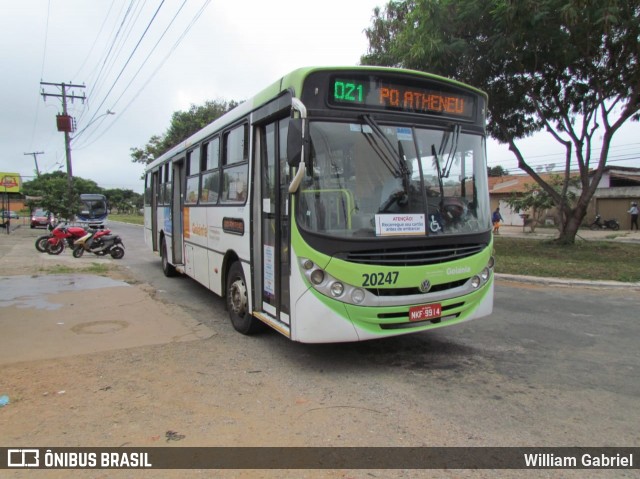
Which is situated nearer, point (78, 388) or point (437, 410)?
point (437, 410)

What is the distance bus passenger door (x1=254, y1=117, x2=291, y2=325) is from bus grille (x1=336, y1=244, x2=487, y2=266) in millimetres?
750

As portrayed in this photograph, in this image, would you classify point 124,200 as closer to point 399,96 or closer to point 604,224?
point 604,224

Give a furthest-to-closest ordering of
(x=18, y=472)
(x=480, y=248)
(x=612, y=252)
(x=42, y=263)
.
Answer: (x=612, y=252)
(x=42, y=263)
(x=480, y=248)
(x=18, y=472)

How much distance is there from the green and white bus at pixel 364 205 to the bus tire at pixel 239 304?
28 cm

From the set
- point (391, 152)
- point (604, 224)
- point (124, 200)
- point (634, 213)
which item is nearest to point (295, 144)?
point (391, 152)

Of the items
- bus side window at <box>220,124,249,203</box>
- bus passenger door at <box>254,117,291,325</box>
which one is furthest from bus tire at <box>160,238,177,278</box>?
bus passenger door at <box>254,117,291,325</box>

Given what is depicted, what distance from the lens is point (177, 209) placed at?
9.62 meters

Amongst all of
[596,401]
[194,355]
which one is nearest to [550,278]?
[596,401]

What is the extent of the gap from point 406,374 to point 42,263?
490 inches

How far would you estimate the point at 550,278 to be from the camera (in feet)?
33.2

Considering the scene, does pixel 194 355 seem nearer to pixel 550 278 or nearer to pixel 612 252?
pixel 550 278

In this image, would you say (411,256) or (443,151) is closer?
(411,256)

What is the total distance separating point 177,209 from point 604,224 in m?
28.2

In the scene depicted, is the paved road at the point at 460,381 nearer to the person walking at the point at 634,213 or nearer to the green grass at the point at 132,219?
the person walking at the point at 634,213
